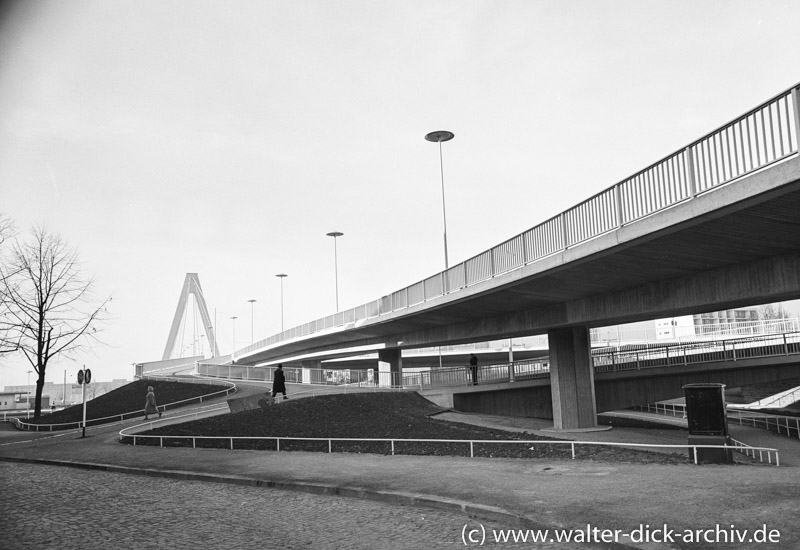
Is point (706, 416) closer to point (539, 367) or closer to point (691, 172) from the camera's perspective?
point (691, 172)

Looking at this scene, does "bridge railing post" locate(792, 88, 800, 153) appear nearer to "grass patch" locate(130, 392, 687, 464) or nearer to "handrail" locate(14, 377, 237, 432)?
"grass patch" locate(130, 392, 687, 464)

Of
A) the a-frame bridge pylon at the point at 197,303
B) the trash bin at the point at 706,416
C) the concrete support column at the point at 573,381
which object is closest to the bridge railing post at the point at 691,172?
the trash bin at the point at 706,416

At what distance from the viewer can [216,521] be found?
31.2 ft

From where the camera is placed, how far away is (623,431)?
102 ft

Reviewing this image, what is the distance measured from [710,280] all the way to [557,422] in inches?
561

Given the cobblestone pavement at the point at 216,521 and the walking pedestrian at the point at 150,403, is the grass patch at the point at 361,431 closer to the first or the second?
the walking pedestrian at the point at 150,403

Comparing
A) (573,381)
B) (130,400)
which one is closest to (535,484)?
(573,381)

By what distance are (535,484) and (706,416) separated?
212 inches

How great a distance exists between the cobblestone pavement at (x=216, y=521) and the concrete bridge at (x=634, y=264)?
8.41 metres

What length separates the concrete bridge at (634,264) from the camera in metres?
13.5

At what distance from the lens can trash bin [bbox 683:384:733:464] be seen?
1441 centimetres

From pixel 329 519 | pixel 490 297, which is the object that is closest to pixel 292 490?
pixel 329 519

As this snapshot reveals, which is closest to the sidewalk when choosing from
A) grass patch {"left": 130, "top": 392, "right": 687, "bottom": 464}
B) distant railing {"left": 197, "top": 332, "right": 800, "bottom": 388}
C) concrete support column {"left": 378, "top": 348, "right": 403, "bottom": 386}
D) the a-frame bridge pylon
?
grass patch {"left": 130, "top": 392, "right": 687, "bottom": 464}

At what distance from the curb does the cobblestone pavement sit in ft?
0.55
